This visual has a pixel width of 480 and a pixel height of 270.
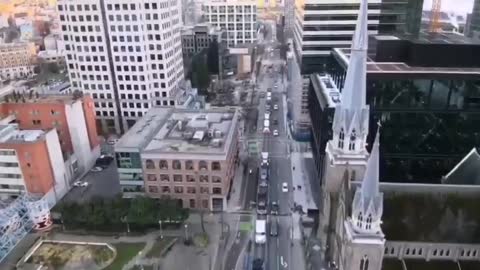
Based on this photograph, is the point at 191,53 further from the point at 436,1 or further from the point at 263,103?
the point at 436,1

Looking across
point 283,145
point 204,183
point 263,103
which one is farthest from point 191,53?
point 204,183

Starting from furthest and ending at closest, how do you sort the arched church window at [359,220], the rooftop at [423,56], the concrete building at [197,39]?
the concrete building at [197,39] → the rooftop at [423,56] → the arched church window at [359,220]

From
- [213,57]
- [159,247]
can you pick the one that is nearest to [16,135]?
[159,247]

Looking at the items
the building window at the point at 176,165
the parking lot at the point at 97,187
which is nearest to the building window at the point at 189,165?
the building window at the point at 176,165

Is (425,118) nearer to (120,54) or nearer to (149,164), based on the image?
(149,164)

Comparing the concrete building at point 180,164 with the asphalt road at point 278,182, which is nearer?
the asphalt road at point 278,182

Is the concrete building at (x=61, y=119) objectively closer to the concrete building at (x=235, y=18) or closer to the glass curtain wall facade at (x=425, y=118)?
the glass curtain wall facade at (x=425, y=118)
